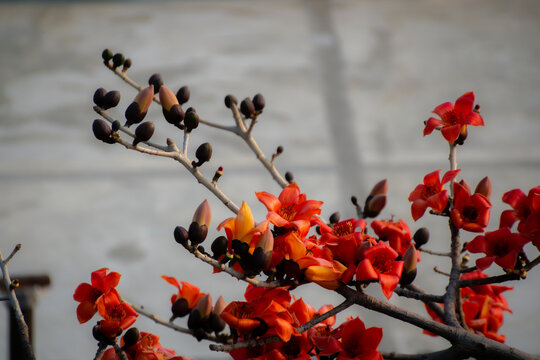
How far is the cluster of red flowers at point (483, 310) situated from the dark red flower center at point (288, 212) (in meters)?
0.18

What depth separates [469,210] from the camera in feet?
1.47

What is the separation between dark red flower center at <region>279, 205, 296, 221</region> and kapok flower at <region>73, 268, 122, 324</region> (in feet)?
0.43

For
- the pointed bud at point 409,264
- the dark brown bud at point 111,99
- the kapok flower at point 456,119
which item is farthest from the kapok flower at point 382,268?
the dark brown bud at point 111,99

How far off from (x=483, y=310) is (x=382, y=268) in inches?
6.3

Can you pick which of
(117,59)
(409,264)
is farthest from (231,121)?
(409,264)

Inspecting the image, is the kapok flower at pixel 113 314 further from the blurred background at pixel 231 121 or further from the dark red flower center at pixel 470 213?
the blurred background at pixel 231 121

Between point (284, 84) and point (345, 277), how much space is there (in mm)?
1784

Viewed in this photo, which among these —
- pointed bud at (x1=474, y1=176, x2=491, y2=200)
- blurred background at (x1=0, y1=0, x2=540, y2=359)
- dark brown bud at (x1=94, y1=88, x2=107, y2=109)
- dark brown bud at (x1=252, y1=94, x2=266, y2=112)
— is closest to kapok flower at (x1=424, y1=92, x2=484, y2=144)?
pointed bud at (x1=474, y1=176, x2=491, y2=200)

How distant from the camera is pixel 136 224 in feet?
6.15

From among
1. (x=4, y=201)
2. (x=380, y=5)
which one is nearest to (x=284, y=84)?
(x=380, y=5)

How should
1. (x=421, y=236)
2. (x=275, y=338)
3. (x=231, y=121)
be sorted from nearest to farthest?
(x=275, y=338)
(x=421, y=236)
(x=231, y=121)

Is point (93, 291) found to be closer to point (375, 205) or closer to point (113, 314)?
point (113, 314)

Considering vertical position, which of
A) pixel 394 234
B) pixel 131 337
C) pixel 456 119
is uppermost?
pixel 456 119

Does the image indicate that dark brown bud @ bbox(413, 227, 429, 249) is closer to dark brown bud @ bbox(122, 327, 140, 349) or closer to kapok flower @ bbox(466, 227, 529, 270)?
kapok flower @ bbox(466, 227, 529, 270)
